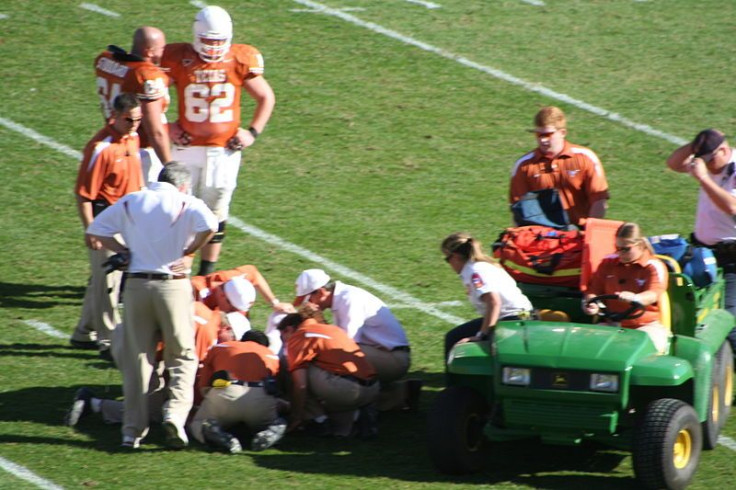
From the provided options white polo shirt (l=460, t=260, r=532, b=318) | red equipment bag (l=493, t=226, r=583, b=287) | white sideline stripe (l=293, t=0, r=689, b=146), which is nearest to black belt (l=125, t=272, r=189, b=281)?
white polo shirt (l=460, t=260, r=532, b=318)

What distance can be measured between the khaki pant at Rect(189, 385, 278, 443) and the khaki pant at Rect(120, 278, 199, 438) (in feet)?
0.43

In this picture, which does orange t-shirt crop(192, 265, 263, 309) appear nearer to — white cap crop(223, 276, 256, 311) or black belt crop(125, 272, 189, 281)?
white cap crop(223, 276, 256, 311)

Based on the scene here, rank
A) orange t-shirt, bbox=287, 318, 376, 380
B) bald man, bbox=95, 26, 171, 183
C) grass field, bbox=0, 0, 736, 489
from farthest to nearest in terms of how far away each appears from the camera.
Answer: bald man, bbox=95, 26, 171, 183 → orange t-shirt, bbox=287, 318, 376, 380 → grass field, bbox=0, 0, 736, 489

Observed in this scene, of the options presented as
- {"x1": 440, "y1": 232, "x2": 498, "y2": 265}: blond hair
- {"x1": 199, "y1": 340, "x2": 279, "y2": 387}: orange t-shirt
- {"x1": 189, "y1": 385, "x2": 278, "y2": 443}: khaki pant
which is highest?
{"x1": 440, "y1": 232, "x2": 498, "y2": 265}: blond hair

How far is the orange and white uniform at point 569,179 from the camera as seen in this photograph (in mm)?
10250

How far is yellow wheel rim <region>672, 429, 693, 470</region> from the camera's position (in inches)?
331

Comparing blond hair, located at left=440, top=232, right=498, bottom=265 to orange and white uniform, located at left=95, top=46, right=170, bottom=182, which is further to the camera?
orange and white uniform, located at left=95, top=46, right=170, bottom=182

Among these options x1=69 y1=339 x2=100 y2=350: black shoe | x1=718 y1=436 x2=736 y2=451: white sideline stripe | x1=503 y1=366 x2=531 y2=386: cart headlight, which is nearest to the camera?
x1=503 y1=366 x2=531 y2=386: cart headlight

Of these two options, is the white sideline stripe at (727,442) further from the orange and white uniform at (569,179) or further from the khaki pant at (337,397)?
the khaki pant at (337,397)

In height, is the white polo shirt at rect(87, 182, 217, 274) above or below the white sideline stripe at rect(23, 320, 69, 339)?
above

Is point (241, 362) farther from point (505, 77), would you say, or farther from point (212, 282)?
point (505, 77)

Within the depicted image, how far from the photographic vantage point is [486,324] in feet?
29.6


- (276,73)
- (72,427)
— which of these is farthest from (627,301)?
(276,73)

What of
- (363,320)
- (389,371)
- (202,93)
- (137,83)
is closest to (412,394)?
(389,371)
